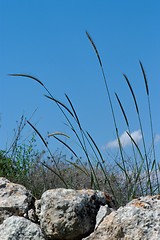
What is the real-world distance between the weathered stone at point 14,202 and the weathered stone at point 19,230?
0.22m

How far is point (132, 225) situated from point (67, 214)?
616 millimetres

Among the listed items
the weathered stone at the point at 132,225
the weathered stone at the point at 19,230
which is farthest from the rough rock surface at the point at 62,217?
the weathered stone at the point at 132,225

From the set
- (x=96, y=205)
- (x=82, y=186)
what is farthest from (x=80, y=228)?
(x=82, y=186)

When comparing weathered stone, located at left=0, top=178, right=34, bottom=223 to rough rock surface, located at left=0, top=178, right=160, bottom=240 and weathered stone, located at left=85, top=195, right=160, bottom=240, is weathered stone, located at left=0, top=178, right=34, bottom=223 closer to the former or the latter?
rough rock surface, located at left=0, top=178, right=160, bottom=240

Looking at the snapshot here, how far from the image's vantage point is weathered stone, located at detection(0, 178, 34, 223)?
328cm

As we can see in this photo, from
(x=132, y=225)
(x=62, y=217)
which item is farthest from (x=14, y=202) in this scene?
(x=132, y=225)

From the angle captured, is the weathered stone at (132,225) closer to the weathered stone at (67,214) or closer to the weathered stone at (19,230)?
the weathered stone at (67,214)

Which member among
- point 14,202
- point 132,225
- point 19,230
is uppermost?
point 14,202

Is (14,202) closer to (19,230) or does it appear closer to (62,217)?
(19,230)

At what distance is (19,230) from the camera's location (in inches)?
118

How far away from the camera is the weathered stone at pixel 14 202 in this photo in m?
3.28

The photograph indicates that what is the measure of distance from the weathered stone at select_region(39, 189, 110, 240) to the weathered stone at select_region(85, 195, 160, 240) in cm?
47

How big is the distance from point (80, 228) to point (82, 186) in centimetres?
304

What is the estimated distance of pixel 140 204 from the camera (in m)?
2.51
